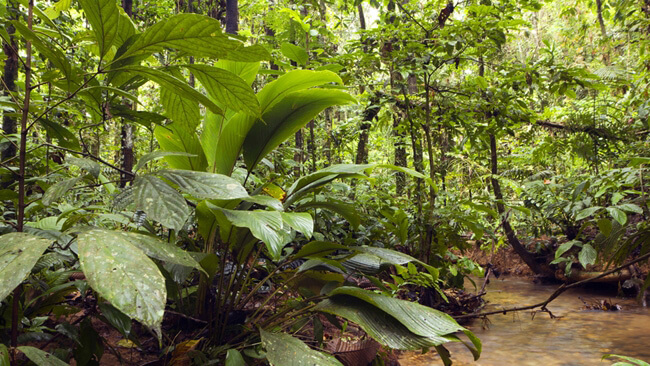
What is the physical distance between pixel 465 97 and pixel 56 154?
332cm

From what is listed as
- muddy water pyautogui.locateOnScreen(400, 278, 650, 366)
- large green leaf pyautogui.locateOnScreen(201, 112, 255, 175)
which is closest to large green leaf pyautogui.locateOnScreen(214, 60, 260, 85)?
large green leaf pyautogui.locateOnScreen(201, 112, 255, 175)

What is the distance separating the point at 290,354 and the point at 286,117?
962mm

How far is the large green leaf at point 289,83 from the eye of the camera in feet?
5.55

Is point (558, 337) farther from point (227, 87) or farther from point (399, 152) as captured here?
point (227, 87)

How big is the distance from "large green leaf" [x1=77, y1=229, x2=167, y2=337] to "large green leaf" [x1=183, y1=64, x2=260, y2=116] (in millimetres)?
484

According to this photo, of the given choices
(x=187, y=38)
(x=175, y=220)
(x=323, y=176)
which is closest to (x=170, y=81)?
(x=187, y=38)

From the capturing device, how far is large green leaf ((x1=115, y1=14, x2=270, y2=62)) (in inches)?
37.4

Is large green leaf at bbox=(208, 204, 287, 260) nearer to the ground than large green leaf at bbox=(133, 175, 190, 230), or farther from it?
nearer to the ground

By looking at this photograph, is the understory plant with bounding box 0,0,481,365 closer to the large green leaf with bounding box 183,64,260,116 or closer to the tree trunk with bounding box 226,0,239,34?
the large green leaf with bounding box 183,64,260,116

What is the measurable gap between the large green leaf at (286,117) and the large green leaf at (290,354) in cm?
82

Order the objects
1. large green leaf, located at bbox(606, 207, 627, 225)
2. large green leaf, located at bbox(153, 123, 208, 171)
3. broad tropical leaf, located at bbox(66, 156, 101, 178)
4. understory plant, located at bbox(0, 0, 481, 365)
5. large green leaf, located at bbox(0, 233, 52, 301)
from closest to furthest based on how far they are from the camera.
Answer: large green leaf, located at bbox(0, 233, 52, 301) < understory plant, located at bbox(0, 0, 481, 365) < broad tropical leaf, located at bbox(66, 156, 101, 178) < large green leaf, located at bbox(153, 123, 208, 171) < large green leaf, located at bbox(606, 207, 627, 225)

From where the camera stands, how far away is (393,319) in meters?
1.31

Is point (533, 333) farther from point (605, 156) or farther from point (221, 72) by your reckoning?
point (221, 72)

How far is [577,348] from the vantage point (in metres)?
3.09
